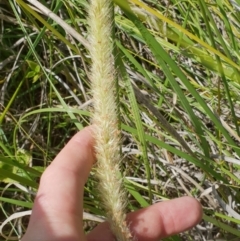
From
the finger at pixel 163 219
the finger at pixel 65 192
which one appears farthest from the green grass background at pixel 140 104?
the finger at pixel 65 192

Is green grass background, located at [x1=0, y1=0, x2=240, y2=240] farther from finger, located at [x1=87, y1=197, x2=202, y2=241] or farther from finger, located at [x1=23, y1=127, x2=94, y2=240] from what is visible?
finger, located at [x1=23, y1=127, x2=94, y2=240]

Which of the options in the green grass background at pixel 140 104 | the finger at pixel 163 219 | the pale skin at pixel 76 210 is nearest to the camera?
the pale skin at pixel 76 210

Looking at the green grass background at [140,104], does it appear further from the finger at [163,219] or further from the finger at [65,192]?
the finger at [65,192]

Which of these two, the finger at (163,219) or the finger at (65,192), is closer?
the finger at (65,192)

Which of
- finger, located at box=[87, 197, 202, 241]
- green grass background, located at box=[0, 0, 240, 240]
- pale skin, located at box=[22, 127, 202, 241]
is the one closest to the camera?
pale skin, located at box=[22, 127, 202, 241]

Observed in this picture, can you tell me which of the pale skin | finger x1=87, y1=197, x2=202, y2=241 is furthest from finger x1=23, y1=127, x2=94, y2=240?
finger x1=87, y1=197, x2=202, y2=241

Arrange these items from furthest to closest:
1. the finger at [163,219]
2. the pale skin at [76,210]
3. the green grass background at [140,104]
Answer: the green grass background at [140,104] → the finger at [163,219] → the pale skin at [76,210]

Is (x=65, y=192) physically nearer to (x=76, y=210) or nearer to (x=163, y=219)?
(x=76, y=210)

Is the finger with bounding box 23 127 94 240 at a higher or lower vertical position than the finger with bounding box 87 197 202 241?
higher
